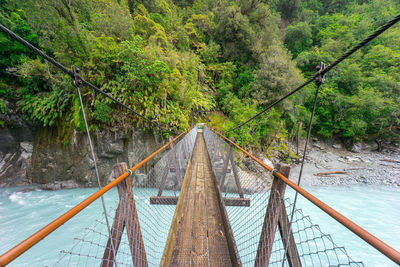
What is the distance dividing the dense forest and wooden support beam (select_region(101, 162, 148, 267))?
3222 mm

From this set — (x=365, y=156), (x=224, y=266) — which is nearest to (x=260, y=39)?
(x=365, y=156)

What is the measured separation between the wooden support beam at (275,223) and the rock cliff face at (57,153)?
3791 millimetres

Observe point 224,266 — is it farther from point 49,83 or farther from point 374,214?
point 49,83

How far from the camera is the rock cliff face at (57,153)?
163 inches

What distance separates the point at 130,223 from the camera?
1023 mm

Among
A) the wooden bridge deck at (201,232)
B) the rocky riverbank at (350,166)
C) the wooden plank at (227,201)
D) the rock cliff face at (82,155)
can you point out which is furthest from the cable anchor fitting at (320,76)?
the rocky riverbank at (350,166)

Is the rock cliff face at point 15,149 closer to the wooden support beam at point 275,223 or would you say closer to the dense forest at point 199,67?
the dense forest at point 199,67

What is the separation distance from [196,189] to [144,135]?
286 cm

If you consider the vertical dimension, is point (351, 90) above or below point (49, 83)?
above

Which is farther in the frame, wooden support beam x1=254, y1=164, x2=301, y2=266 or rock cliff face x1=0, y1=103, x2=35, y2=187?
rock cliff face x1=0, y1=103, x2=35, y2=187

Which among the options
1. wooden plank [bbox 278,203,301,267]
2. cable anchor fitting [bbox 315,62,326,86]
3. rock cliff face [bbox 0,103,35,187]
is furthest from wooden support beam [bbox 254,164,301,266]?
rock cliff face [bbox 0,103,35,187]

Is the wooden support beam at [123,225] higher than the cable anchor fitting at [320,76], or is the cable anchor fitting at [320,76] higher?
the cable anchor fitting at [320,76]

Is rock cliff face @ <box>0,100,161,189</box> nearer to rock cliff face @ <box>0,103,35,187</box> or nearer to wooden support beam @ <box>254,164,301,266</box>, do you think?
rock cliff face @ <box>0,103,35,187</box>

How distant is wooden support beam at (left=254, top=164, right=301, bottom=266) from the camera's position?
2.93 ft
